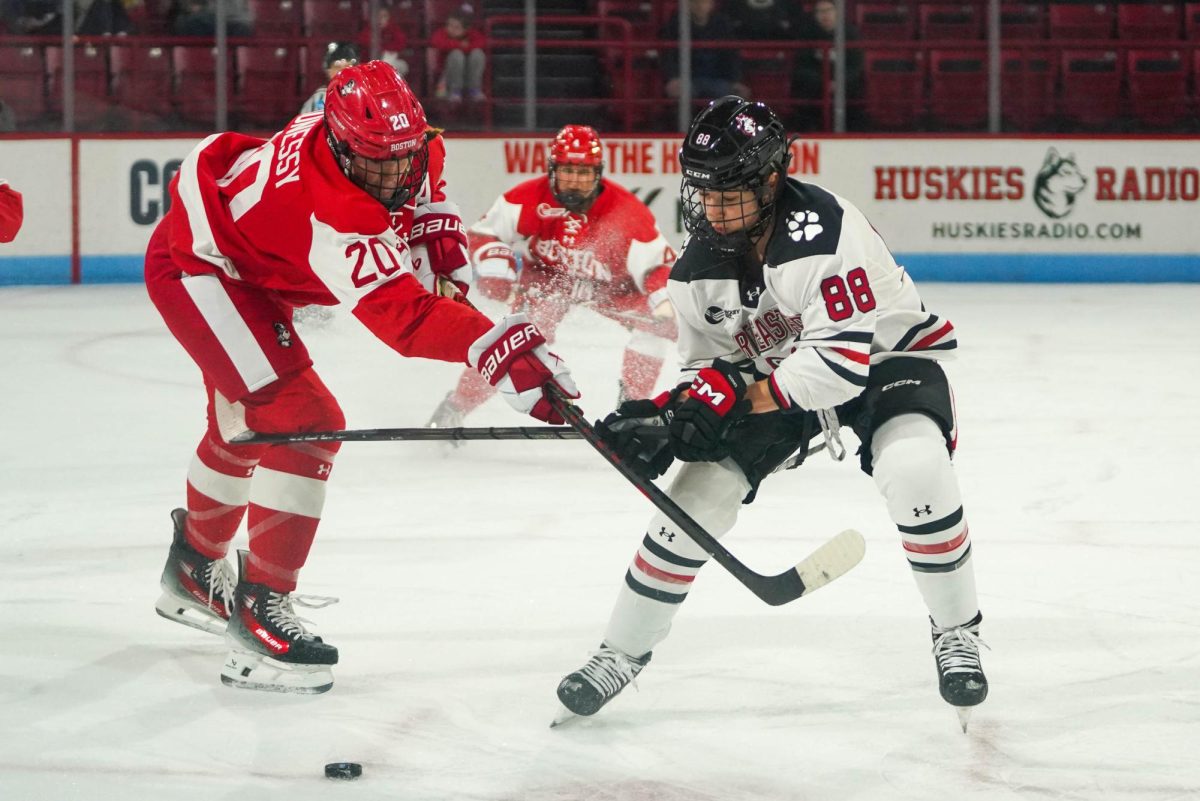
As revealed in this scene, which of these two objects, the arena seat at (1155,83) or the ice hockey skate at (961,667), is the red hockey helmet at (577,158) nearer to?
the ice hockey skate at (961,667)

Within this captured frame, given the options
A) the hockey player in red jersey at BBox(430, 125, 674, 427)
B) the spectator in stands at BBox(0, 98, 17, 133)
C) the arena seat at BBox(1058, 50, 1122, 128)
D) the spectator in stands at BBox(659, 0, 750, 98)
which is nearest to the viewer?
the hockey player in red jersey at BBox(430, 125, 674, 427)

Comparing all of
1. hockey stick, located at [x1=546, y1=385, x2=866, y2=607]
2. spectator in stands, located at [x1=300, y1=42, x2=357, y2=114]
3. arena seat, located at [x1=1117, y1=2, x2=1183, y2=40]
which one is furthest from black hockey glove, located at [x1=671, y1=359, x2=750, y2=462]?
arena seat, located at [x1=1117, y1=2, x2=1183, y2=40]

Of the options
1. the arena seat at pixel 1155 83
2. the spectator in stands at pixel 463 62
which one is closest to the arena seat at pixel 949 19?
the arena seat at pixel 1155 83

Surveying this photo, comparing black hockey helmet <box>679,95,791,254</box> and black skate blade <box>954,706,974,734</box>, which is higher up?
black hockey helmet <box>679,95,791,254</box>

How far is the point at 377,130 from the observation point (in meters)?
2.65

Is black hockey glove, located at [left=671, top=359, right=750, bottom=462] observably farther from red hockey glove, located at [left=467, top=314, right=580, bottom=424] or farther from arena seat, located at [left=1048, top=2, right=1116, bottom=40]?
arena seat, located at [left=1048, top=2, right=1116, bottom=40]

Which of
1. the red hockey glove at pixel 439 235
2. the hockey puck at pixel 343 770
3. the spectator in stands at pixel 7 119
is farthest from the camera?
the spectator in stands at pixel 7 119

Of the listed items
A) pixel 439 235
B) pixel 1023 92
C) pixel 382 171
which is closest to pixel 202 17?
pixel 1023 92

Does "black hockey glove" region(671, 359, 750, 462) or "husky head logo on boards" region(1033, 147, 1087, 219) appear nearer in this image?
"black hockey glove" region(671, 359, 750, 462)

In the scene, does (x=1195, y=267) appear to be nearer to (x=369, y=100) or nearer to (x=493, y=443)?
(x=493, y=443)

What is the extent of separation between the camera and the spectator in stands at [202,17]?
29.7 ft

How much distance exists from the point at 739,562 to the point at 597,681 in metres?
0.31

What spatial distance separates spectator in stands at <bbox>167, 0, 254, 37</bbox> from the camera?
9.05 metres

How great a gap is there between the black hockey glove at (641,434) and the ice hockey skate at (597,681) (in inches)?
12.7
